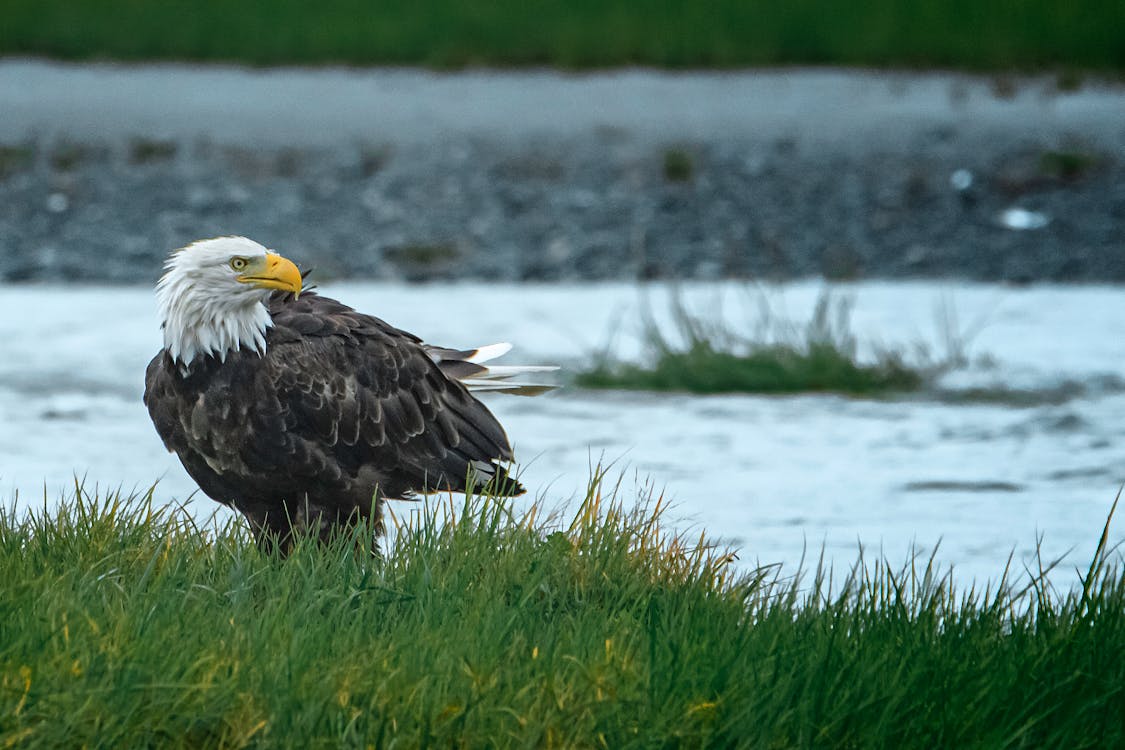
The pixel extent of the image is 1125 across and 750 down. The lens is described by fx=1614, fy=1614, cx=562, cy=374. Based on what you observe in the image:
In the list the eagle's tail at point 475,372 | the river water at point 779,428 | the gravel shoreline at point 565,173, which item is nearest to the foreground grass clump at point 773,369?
the river water at point 779,428

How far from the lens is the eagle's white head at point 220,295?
17.0 feet

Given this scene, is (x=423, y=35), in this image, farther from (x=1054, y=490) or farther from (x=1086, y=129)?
(x=1054, y=490)

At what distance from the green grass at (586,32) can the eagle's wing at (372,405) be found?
15.1m

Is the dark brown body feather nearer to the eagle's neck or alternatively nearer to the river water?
the eagle's neck

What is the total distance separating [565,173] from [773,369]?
7.82m

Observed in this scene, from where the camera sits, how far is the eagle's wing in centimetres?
530

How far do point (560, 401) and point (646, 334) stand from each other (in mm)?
770

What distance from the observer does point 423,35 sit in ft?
69.9

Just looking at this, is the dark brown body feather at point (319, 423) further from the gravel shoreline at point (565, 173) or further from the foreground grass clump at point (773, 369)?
the gravel shoreline at point (565, 173)

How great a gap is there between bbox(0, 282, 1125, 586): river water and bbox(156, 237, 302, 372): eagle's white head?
1.66 ft

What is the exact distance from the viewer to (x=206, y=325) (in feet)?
17.0

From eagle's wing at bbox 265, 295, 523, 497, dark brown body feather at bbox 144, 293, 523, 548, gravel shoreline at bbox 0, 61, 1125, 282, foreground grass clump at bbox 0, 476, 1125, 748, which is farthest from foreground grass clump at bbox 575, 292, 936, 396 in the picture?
foreground grass clump at bbox 0, 476, 1125, 748

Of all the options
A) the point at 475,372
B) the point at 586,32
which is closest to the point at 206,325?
the point at 475,372

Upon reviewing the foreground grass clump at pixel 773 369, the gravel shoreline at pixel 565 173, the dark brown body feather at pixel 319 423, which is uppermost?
the gravel shoreline at pixel 565 173
